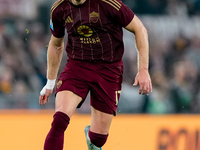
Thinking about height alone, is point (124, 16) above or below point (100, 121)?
above

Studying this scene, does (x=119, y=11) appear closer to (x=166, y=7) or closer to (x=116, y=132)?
(x=116, y=132)

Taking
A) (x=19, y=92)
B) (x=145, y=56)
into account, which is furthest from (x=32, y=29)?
(x=145, y=56)

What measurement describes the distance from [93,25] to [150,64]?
15.0ft

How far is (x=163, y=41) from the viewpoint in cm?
833

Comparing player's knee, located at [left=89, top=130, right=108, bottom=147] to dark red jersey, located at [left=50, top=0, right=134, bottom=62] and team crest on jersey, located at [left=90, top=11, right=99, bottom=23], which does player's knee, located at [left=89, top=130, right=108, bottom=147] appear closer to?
dark red jersey, located at [left=50, top=0, right=134, bottom=62]

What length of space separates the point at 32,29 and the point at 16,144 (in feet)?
11.4

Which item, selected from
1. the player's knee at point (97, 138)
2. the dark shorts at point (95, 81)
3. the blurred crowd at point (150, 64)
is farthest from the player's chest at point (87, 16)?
the blurred crowd at point (150, 64)

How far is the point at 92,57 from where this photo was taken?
3.84m

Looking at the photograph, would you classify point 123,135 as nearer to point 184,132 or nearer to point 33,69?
point 184,132

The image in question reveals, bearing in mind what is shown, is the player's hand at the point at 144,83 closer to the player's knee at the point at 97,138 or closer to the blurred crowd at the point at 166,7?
the player's knee at the point at 97,138

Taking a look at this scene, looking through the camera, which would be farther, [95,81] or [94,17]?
[95,81]

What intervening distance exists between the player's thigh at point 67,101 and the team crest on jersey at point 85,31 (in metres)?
0.58

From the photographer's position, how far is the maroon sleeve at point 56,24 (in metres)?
3.79

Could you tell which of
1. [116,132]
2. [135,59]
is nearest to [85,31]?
[116,132]
